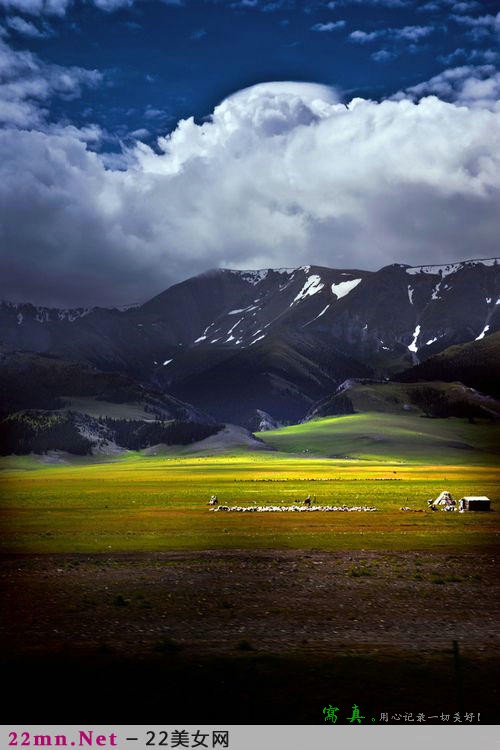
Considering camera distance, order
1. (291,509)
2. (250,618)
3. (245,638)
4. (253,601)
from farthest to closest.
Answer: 1. (291,509)
2. (253,601)
3. (250,618)
4. (245,638)

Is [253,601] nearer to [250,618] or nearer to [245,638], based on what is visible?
[250,618]

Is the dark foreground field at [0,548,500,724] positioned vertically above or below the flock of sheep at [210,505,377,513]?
above

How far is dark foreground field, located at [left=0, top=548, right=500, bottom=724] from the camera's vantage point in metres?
18.0

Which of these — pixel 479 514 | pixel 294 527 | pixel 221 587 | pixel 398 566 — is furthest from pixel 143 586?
pixel 479 514

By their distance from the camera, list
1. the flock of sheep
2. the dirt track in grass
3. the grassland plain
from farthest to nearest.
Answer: the flock of sheep
the dirt track in grass
the grassland plain

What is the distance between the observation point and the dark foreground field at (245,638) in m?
18.0

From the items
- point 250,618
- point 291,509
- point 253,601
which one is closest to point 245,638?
point 250,618

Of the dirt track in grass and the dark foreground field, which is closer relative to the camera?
the dark foreground field

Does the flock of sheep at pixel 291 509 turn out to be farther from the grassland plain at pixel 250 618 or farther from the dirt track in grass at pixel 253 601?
the dirt track in grass at pixel 253 601

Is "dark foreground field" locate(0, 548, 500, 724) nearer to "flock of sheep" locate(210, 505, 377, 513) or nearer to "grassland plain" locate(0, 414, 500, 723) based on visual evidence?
"grassland plain" locate(0, 414, 500, 723)

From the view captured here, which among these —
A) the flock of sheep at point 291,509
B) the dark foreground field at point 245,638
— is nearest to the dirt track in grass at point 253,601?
the dark foreground field at point 245,638

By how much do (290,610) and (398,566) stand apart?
1319 cm

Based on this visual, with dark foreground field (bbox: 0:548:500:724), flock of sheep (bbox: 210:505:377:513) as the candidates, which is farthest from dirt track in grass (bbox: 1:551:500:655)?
flock of sheep (bbox: 210:505:377:513)

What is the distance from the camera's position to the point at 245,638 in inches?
1005
